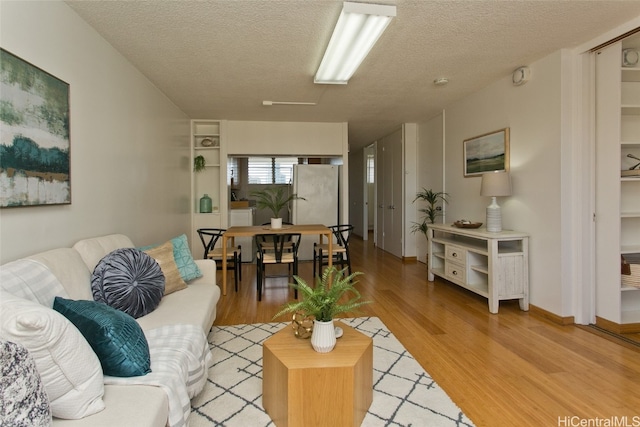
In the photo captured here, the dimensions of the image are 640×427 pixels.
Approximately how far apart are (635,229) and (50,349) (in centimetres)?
428

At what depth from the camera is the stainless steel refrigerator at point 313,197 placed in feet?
19.2

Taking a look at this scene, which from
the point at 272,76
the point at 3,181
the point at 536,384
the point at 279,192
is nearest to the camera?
the point at 3,181

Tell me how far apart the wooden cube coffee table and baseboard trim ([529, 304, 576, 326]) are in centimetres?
232

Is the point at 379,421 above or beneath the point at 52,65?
beneath

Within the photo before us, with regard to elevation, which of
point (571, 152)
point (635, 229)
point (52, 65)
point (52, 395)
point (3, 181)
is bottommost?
point (52, 395)

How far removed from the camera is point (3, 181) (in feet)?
5.24

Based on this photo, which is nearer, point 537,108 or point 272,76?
point 537,108

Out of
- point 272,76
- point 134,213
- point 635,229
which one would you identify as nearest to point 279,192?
point 272,76

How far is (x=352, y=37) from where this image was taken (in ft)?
8.19

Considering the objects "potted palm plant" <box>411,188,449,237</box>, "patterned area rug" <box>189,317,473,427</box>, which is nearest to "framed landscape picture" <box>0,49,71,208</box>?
"patterned area rug" <box>189,317,473,427</box>

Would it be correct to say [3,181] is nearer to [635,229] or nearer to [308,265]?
[308,265]

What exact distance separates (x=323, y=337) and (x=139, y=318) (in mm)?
1167

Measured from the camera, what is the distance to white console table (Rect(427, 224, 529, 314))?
3186mm

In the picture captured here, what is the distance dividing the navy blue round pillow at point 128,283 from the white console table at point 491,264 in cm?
298
